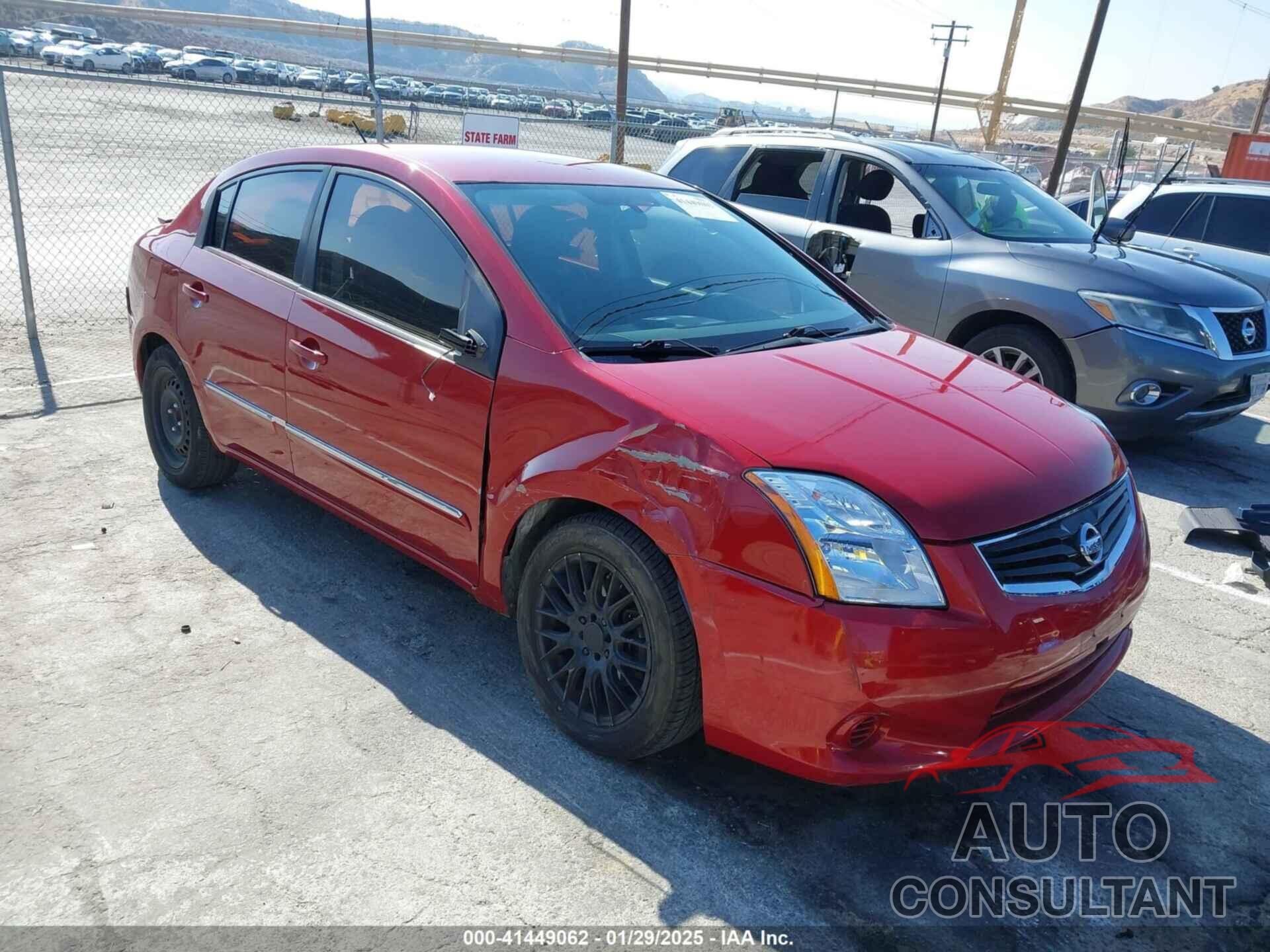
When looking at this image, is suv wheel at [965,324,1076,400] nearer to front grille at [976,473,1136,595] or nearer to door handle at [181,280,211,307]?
front grille at [976,473,1136,595]

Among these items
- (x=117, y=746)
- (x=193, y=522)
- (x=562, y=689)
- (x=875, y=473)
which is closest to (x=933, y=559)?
(x=875, y=473)

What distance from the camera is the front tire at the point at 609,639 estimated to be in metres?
2.63

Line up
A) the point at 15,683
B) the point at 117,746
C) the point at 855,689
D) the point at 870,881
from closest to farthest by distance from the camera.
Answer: the point at 855,689, the point at 870,881, the point at 117,746, the point at 15,683

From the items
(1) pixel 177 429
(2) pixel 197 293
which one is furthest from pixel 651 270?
(1) pixel 177 429

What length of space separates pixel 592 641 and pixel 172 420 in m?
2.96

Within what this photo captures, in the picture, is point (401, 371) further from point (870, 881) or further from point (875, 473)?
point (870, 881)

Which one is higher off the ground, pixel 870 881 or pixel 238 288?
pixel 238 288

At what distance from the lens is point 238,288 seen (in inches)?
160

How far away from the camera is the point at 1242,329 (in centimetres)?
613

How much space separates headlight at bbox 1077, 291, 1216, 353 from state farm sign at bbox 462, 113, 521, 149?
21.7ft

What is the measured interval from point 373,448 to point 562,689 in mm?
1147

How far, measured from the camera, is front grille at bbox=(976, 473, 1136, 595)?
2492mm

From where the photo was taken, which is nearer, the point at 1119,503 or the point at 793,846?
the point at 793,846

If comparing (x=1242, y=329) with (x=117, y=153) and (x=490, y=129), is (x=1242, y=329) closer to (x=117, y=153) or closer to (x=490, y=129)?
(x=490, y=129)
